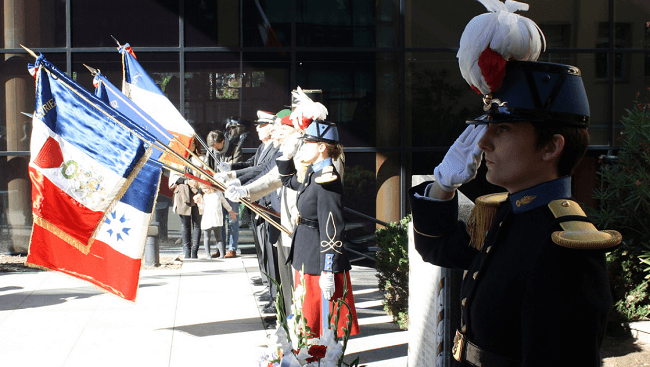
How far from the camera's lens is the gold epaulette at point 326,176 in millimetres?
4512

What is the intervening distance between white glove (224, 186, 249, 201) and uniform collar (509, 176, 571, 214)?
12.0 ft

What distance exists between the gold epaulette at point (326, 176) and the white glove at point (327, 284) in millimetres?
681

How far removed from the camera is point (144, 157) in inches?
174

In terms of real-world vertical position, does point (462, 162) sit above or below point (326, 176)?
above

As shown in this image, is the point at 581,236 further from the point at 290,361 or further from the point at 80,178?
the point at 80,178

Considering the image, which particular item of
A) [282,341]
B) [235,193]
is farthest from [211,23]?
[282,341]

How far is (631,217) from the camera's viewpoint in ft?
20.8

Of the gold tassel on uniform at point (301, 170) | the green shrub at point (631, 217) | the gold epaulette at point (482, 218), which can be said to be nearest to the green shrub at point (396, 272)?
the gold tassel on uniform at point (301, 170)

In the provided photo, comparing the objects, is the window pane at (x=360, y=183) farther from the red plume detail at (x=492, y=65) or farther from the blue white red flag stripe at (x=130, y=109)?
the red plume detail at (x=492, y=65)

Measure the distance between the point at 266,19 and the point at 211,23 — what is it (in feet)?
3.18

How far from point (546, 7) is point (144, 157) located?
9049 mm

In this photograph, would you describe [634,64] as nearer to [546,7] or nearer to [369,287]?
[546,7]

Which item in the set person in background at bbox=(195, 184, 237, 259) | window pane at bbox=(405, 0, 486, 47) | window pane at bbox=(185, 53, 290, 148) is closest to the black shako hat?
person in background at bbox=(195, 184, 237, 259)

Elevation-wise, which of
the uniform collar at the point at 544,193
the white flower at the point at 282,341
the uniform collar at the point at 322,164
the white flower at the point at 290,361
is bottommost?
the white flower at the point at 290,361
